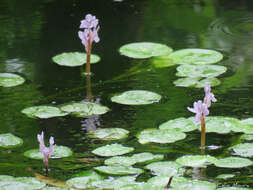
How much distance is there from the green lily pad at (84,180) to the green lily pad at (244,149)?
0.50m

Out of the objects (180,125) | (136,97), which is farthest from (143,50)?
(180,125)

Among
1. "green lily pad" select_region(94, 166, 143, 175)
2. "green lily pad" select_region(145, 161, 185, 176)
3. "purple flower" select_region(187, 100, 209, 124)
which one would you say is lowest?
"green lily pad" select_region(94, 166, 143, 175)

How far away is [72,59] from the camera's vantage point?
10.7 feet

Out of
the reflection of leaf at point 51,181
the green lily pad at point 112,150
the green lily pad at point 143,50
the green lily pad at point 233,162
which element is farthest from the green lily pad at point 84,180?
the green lily pad at point 143,50

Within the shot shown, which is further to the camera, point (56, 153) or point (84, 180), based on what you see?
point (56, 153)

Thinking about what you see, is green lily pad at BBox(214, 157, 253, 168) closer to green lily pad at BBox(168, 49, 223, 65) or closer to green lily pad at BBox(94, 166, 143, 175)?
green lily pad at BBox(94, 166, 143, 175)

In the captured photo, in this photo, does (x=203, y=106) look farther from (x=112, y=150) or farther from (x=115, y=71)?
(x=115, y=71)

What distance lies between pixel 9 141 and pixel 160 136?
55 cm

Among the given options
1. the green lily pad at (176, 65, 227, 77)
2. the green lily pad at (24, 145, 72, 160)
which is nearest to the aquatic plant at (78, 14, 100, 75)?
the green lily pad at (176, 65, 227, 77)

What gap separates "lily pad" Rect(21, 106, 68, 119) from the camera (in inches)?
101

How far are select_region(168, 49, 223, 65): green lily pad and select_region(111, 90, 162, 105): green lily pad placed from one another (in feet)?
1.65

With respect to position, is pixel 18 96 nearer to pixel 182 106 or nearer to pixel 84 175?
pixel 182 106

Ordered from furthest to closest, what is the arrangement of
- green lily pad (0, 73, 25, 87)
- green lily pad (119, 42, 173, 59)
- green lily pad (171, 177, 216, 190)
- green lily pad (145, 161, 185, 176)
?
green lily pad (119, 42, 173, 59) < green lily pad (0, 73, 25, 87) < green lily pad (145, 161, 185, 176) < green lily pad (171, 177, 216, 190)

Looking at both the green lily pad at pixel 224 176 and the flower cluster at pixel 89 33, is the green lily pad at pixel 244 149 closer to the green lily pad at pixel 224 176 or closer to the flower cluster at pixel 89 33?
the green lily pad at pixel 224 176
